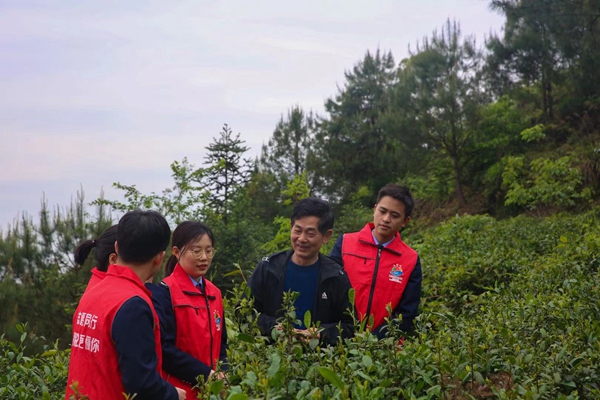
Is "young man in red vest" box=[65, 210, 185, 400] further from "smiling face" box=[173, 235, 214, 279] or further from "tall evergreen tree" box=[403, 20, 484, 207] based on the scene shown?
"tall evergreen tree" box=[403, 20, 484, 207]

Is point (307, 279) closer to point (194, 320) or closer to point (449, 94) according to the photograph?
point (194, 320)

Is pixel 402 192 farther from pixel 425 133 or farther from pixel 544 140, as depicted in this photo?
pixel 425 133

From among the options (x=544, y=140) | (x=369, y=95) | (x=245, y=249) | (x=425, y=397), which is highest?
(x=369, y=95)

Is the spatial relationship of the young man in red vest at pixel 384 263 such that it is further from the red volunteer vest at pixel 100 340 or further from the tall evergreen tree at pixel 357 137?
the tall evergreen tree at pixel 357 137

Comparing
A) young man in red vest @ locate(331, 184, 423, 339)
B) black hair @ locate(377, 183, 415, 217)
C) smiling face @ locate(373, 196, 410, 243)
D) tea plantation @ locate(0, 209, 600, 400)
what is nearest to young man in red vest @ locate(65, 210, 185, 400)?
tea plantation @ locate(0, 209, 600, 400)

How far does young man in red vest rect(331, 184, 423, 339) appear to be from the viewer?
3766 millimetres

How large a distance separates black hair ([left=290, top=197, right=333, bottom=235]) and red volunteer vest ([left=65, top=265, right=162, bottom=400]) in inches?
42.4

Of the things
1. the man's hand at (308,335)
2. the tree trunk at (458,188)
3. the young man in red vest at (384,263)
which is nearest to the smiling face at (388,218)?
the young man in red vest at (384,263)

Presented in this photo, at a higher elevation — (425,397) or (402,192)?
(402,192)

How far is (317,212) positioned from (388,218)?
0.73 metres

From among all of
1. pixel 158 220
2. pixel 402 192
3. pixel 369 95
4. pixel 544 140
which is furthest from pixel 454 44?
pixel 158 220

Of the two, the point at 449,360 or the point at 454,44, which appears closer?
the point at 449,360

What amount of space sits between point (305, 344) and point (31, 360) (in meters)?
1.94

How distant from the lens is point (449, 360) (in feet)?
8.00
